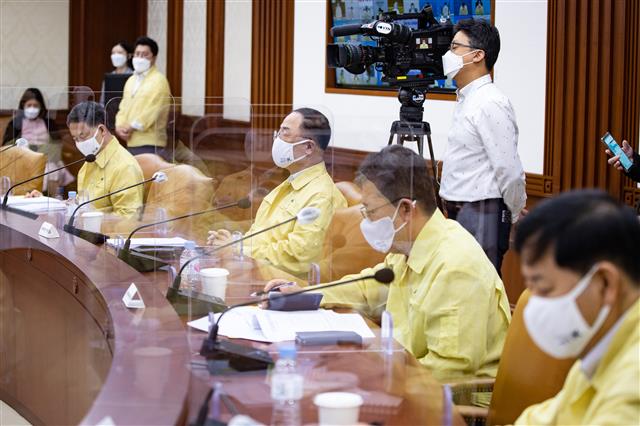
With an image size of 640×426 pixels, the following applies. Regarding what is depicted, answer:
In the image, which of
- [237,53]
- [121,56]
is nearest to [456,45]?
[237,53]

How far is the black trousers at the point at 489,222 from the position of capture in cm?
365

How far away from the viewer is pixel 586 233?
4.56 feet

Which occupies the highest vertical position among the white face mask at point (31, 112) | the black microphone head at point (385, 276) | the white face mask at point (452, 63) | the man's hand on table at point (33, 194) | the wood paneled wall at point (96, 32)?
the wood paneled wall at point (96, 32)

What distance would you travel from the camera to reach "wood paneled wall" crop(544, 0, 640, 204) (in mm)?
4090

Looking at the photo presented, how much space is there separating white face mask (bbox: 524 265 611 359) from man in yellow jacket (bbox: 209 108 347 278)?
1.43m

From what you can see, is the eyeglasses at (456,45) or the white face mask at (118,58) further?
the white face mask at (118,58)

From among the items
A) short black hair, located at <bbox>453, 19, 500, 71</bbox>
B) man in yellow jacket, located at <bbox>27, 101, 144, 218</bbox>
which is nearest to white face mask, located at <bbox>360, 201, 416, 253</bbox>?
short black hair, located at <bbox>453, 19, 500, 71</bbox>

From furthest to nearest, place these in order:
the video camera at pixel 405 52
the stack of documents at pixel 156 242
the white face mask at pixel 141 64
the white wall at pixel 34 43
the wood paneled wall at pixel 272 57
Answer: the white wall at pixel 34 43, the white face mask at pixel 141 64, the wood paneled wall at pixel 272 57, the video camera at pixel 405 52, the stack of documents at pixel 156 242

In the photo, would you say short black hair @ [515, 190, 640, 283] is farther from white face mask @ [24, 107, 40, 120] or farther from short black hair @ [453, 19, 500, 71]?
white face mask @ [24, 107, 40, 120]

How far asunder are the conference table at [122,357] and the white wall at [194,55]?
370 cm

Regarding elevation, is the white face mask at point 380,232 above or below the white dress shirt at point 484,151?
below

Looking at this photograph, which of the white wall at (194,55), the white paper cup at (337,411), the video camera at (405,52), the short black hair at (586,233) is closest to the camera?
the short black hair at (586,233)

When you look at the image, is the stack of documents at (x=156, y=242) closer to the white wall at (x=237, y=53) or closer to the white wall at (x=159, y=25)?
the white wall at (x=237, y=53)

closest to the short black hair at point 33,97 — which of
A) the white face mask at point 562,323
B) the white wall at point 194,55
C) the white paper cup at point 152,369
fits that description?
the white wall at point 194,55
